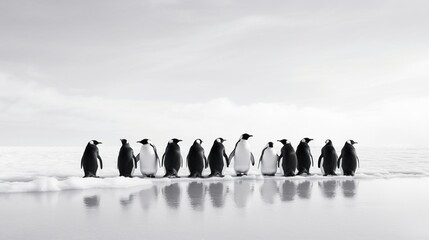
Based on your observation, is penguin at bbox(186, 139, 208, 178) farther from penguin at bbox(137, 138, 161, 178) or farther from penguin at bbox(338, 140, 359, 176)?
penguin at bbox(338, 140, 359, 176)

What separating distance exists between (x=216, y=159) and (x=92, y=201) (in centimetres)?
669

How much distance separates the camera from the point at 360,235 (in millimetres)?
5430

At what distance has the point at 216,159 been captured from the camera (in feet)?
48.9

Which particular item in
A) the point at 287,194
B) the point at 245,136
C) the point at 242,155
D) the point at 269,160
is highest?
the point at 245,136

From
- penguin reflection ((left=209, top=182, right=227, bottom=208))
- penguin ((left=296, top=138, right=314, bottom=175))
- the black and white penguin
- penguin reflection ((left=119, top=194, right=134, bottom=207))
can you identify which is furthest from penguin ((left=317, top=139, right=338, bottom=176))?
penguin reflection ((left=119, top=194, right=134, bottom=207))

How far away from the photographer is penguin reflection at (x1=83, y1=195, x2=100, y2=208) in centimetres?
798

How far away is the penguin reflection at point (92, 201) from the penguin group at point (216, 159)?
16.3ft

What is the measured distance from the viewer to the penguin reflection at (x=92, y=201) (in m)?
7.98

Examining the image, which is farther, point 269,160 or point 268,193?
point 269,160

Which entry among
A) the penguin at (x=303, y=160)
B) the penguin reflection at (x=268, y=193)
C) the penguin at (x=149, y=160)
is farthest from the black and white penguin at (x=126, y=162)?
the penguin at (x=303, y=160)

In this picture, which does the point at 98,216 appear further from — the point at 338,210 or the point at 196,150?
the point at 196,150

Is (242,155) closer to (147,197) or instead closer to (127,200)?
(147,197)

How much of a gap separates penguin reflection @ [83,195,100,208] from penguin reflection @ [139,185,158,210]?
0.75 m

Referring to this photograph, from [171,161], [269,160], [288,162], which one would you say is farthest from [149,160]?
[288,162]
